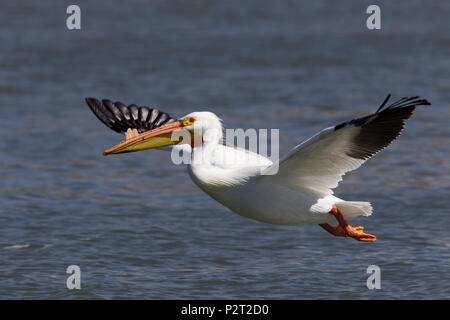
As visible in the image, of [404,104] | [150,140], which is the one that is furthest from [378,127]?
[150,140]

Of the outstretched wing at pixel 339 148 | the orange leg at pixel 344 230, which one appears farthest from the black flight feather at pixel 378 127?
the orange leg at pixel 344 230

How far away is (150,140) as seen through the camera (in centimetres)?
832

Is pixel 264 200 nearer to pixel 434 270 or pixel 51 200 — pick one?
pixel 434 270

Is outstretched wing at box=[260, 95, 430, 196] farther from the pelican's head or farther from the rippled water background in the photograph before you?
the rippled water background

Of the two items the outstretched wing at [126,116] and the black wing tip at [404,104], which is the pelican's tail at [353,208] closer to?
the black wing tip at [404,104]

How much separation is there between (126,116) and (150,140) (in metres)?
1.42

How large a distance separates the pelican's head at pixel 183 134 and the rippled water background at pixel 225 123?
1.39 metres

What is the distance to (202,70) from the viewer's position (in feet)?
60.2

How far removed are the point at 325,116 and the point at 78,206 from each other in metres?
5.73

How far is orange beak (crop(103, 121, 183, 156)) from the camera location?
8.23 m

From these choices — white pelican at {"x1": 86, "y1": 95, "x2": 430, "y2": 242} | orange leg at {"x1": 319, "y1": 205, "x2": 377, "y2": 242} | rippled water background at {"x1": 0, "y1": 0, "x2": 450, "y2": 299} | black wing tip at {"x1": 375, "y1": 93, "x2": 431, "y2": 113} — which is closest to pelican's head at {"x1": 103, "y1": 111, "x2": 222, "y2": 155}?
white pelican at {"x1": 86, "y1": 95, "x2": 430, "y2": 242}

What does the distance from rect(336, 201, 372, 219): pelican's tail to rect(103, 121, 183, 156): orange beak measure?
5.33ft

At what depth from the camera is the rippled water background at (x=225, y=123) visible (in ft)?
29.6

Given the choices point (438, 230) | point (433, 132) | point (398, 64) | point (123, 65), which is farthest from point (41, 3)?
point (438, 230)
